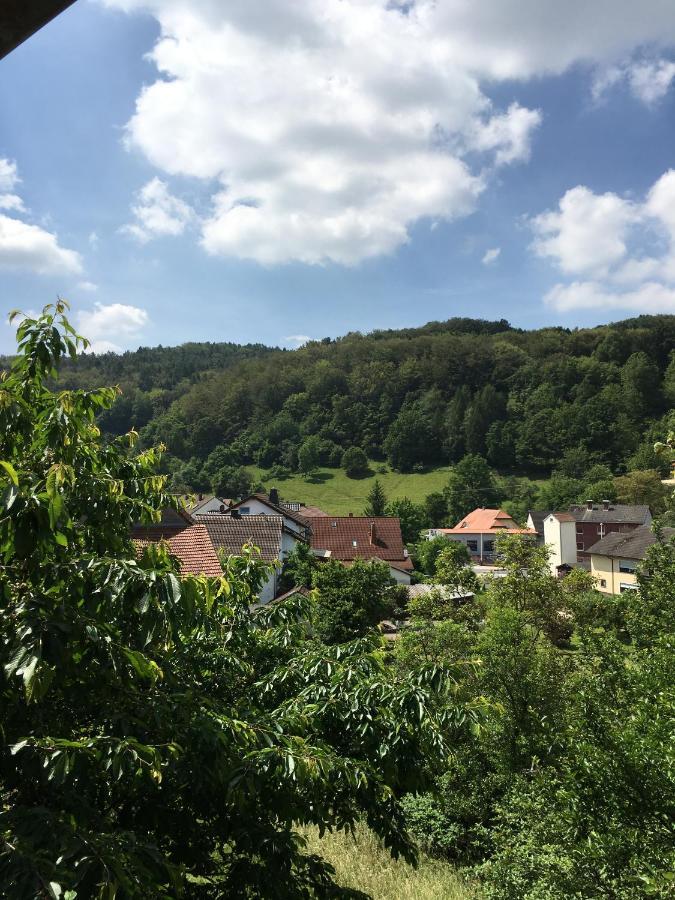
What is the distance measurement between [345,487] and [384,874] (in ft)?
365

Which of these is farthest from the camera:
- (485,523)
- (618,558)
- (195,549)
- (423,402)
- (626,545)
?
(423,402)

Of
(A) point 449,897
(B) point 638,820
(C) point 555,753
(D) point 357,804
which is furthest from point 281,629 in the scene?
(C) point 555,753

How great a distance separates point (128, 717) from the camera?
397cm

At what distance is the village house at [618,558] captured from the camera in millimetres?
48906

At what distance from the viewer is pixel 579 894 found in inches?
245

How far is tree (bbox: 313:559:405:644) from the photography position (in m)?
29.0

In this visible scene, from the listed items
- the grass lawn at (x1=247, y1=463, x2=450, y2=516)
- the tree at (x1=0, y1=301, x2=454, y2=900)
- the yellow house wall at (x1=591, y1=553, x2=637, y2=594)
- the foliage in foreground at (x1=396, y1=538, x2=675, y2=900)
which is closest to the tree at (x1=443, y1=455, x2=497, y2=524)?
the grass lawn at (x1=247, y1=463, x2=450, y2=516)

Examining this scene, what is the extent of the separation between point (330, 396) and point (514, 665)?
14333cm

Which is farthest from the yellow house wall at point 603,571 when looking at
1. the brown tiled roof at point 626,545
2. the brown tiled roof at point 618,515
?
the brown tiled roof at point 618,515

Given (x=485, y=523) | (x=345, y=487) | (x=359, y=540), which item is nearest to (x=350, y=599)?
(x=359, y=540)

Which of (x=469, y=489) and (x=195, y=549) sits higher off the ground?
(x=195, y=549)

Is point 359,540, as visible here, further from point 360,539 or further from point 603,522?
point 603,522

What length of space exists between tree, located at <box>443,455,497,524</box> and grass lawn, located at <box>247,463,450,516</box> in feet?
23.2

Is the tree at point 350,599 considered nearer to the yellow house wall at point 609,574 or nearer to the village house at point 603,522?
the yellow house wall at point 609,574
